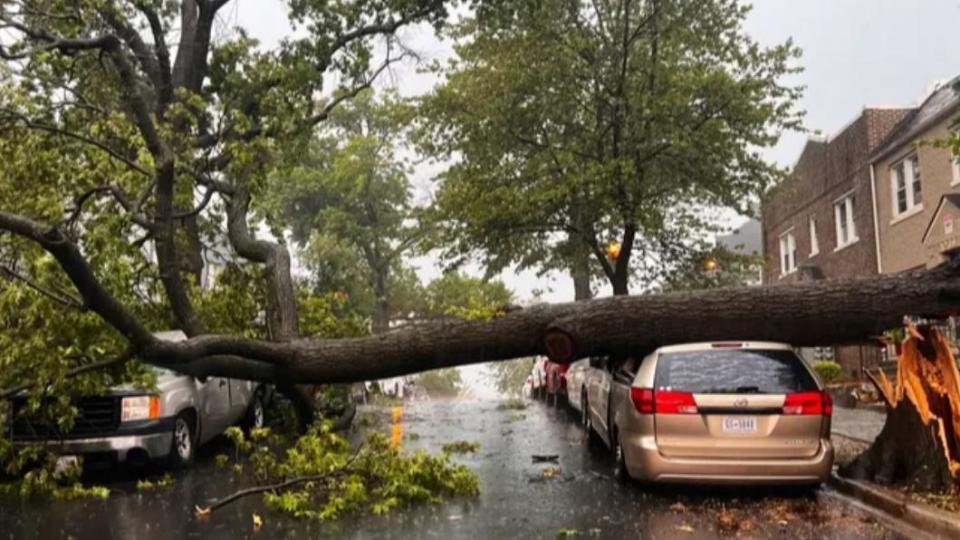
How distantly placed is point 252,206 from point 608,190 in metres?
8.98

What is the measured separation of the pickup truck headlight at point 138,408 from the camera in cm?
959

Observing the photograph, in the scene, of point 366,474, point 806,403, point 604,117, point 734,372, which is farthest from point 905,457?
point 604,117

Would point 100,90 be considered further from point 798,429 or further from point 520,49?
point 798,429

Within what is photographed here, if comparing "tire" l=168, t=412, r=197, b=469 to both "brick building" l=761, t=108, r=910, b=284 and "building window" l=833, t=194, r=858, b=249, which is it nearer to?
"brick building" l=761, t=108, r=910, b=284

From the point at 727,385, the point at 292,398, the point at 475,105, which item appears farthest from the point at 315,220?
the point at 727,385

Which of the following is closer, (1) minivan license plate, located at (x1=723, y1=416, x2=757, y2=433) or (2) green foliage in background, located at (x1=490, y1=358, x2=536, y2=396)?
(1) minivan license plate, located at (x1=723, y1=416, x2=757, y2=433)

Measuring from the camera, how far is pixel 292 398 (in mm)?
12062

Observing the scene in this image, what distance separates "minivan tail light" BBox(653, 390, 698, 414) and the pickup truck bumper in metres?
5.59

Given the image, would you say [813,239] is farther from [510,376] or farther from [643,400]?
[510,376]

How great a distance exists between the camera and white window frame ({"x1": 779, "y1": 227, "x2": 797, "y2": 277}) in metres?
33.3

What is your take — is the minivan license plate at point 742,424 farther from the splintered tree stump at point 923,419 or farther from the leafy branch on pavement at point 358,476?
the leafy branch on pavement at point 358,476

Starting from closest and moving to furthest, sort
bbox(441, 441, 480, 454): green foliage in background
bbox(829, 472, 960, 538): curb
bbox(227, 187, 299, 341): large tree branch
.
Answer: bbox(829, 472, 960, 538): curb
bbox(441, 441, 480, 454): green foliage in background
bbox(227, 187, 299, 341): large tree branch

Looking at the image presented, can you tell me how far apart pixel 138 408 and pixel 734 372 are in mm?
6452

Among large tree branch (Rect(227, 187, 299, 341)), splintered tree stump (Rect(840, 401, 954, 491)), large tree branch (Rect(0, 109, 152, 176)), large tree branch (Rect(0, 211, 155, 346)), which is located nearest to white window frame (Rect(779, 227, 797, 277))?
large tree branch (Rect(227, 187, 299, 341))
